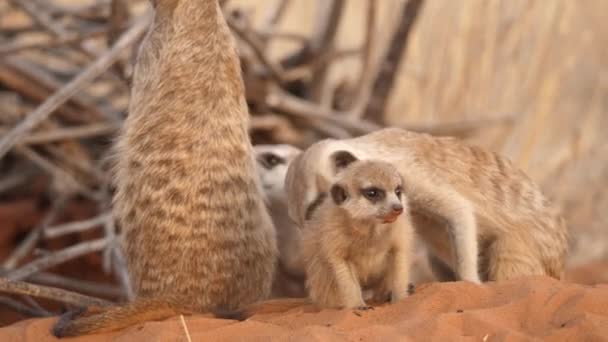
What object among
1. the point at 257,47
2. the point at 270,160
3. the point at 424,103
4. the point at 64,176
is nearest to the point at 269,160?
the point at 270,160

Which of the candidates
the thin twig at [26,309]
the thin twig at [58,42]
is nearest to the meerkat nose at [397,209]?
the thin twig at [26,309]

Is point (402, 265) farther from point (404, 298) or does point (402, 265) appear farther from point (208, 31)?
point (208, 31)

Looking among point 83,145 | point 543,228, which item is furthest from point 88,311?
point 83,145

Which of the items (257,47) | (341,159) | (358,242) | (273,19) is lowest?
(358,242)

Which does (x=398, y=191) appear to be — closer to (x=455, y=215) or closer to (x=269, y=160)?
(x=455, y=215)

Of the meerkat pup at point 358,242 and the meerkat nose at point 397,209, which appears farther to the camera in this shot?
the meerkat pup at point 358,242

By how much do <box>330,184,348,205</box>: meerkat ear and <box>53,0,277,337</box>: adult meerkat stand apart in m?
0.39

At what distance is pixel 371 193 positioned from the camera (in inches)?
134

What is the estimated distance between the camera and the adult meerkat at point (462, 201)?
3730 millimetres

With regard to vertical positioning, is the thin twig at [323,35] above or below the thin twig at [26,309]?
above

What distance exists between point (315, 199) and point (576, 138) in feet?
14.4

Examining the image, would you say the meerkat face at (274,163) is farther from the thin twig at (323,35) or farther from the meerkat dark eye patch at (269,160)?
the thin twig at (323,35)

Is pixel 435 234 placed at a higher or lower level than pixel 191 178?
lower

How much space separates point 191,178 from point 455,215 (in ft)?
2.84
